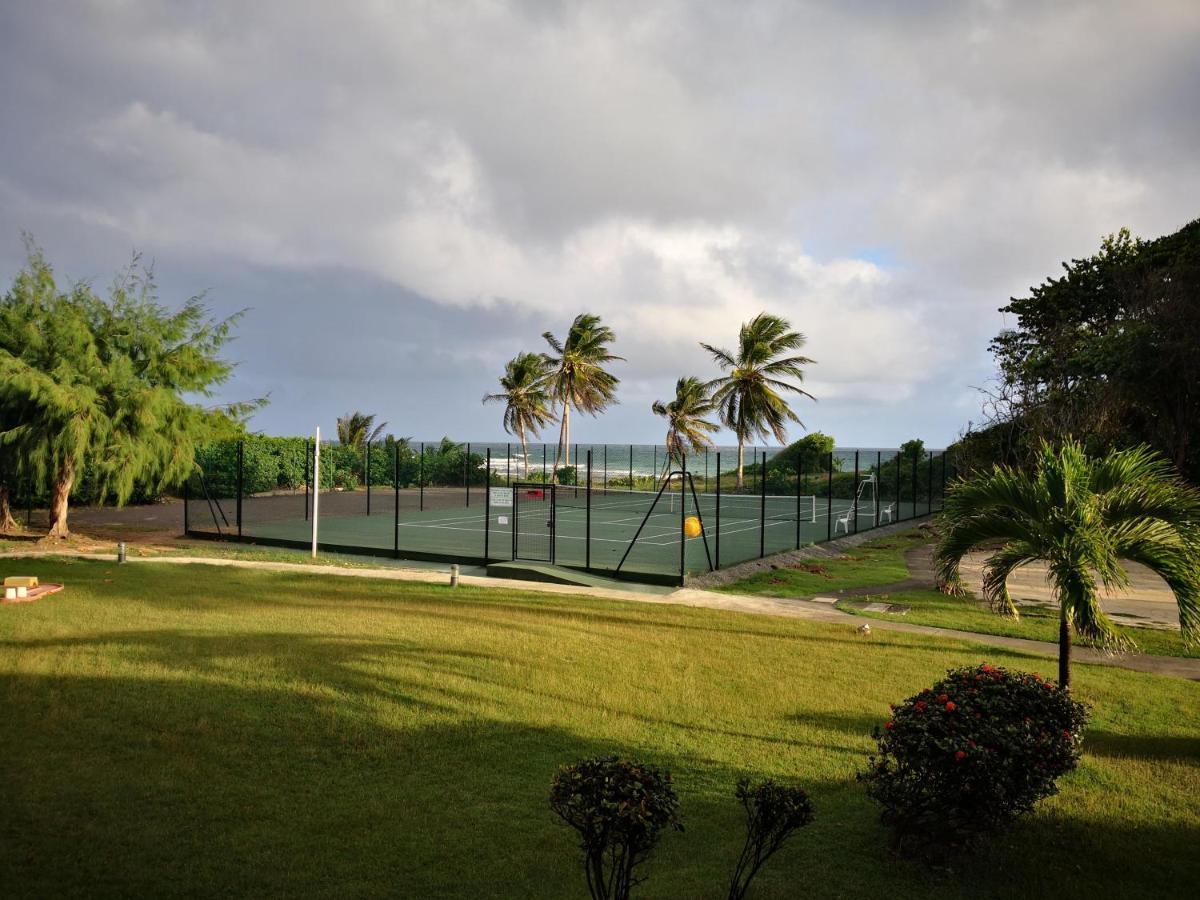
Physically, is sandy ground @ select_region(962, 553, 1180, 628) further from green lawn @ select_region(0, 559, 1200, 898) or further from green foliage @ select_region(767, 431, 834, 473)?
green foliage @ select_region(767, 431, 834, 473)

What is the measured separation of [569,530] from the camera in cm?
2619

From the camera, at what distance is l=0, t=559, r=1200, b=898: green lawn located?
468 centimetres

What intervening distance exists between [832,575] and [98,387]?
1883cm

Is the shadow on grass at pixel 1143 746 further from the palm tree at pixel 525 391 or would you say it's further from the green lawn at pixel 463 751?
the palm tree at pixel 525 391

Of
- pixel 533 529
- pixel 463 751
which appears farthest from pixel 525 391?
pixel 463 751

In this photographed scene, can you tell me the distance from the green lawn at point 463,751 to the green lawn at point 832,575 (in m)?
4.63

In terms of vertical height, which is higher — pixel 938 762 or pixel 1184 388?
pixel 1184 388

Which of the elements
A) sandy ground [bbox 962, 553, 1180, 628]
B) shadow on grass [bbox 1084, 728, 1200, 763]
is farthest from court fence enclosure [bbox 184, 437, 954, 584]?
shadow on grass [bbox 1084, 728, 1200, 763]

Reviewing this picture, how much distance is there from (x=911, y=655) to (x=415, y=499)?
31996 mm

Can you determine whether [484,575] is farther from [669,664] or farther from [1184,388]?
[1184,388]

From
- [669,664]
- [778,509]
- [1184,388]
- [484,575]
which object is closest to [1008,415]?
[1184,388]

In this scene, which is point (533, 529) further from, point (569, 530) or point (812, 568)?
point (812, 568)

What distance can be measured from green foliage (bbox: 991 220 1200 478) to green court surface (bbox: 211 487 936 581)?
266 inches

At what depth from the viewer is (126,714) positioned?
7199mm
